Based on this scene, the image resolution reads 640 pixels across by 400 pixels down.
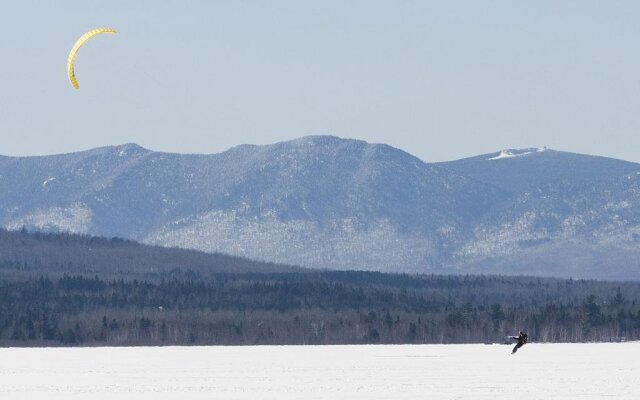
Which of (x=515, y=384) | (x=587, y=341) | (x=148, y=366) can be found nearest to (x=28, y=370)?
(x=148, y=366)

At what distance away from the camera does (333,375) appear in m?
110

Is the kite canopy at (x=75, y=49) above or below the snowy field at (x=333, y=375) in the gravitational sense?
above

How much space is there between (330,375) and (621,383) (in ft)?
66.4

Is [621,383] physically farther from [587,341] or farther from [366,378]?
[587,341]

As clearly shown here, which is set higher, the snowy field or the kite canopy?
the kite canopy

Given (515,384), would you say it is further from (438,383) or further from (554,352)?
(554,352)

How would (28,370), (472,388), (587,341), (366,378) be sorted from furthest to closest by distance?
(587,341)
(28,370)
(366,378)
(472,388)

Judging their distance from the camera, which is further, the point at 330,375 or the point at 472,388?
the point at 330,375

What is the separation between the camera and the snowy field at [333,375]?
92269 mm

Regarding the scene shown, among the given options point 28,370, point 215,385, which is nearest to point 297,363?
point 28,370

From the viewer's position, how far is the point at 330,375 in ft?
363

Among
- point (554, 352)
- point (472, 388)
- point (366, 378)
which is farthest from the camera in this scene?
point (554, 352)

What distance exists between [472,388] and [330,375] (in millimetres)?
17224

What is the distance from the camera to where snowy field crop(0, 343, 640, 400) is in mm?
92269
